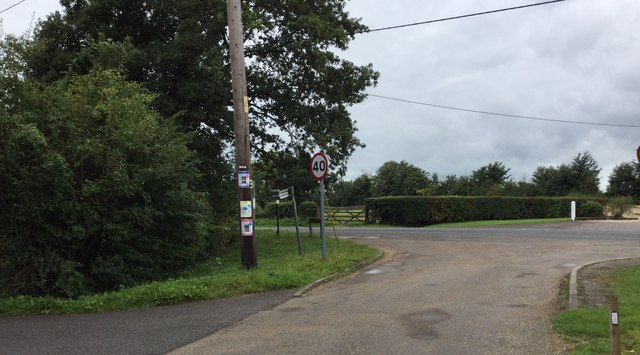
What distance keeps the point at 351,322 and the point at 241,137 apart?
6.13 m

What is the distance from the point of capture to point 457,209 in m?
38.7

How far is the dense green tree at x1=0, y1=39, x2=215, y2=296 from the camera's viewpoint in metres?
10.9

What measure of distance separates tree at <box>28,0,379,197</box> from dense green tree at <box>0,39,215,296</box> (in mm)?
5658

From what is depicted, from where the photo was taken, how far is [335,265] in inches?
527

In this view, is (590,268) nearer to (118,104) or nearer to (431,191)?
(118,104)

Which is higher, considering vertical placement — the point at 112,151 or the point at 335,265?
the point at 112,151

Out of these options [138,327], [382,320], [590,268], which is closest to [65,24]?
[138,327]

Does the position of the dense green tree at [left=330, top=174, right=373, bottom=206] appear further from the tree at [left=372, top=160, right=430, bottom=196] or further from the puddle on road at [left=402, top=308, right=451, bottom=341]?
the puddle on road at [left=402, top=308, right=451, bottom=341]

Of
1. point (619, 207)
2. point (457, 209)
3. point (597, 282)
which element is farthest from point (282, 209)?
point (597, 282)

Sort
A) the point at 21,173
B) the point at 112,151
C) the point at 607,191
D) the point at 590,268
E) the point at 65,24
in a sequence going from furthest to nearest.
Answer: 1. the point at 607,191
2. the point at 65,24
3. the point at 590,268
4. the point at 112,151
5. the point at 21,173

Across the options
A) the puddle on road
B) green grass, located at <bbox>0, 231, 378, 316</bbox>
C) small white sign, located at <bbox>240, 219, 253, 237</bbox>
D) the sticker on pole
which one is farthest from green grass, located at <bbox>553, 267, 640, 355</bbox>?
the sticker on pole

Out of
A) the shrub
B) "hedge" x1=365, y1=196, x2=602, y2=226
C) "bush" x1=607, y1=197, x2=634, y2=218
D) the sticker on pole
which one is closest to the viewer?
the sticker on pole

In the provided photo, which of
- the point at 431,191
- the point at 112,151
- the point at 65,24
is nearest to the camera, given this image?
the point at 112,151

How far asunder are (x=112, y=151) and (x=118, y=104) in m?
1.13
